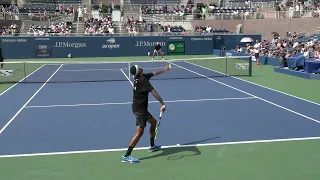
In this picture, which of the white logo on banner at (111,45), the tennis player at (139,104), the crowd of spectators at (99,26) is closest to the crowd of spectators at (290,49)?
the white logo on banner at (111,45)

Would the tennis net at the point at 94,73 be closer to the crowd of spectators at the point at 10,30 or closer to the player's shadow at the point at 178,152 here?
the player's shadow at the point at 178,152

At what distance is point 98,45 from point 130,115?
25476 millimetres

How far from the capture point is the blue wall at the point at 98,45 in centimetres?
3494

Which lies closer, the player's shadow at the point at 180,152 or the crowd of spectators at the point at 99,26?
the player's shadow at the point at 180,152

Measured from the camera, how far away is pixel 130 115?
11922 mm

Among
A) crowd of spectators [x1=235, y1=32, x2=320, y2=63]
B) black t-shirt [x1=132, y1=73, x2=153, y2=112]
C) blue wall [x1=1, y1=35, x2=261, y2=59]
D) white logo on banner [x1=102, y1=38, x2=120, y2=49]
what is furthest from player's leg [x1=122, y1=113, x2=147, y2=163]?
white logo on banner [x1=102, y1=38, x2=120, y2=49]

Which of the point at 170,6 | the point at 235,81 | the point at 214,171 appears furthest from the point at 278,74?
the point at 170,6

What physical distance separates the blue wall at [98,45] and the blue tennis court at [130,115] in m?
16.8

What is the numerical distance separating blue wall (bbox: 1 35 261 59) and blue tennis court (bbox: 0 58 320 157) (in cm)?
1677

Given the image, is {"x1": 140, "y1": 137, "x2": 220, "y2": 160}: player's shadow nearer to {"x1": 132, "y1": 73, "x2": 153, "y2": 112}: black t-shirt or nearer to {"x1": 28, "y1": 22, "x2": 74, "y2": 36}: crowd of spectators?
{"x1": 132, "y1": 73, "x2": 153, "y2": 112}: black t-shirt

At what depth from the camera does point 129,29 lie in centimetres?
4109

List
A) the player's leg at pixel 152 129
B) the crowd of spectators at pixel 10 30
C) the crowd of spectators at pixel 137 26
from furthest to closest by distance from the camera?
1. the crowd of spectators at pixel 137 26
2. the crowd of spectators at pixel 10 30
3. the player's leg at pixel 152 129

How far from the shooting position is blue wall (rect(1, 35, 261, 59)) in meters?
34.9

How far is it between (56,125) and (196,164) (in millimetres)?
4852
